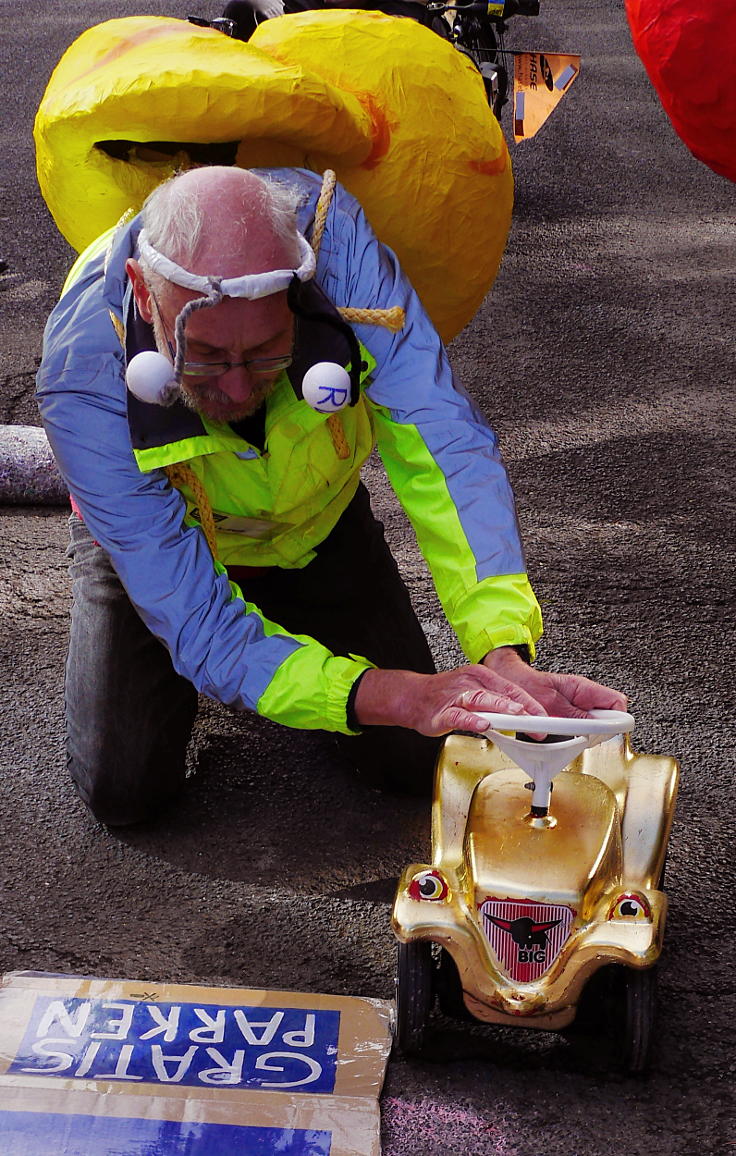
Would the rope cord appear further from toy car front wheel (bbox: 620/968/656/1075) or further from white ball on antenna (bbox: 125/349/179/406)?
toy car front wheel (bbox: 620/968/656/1075)

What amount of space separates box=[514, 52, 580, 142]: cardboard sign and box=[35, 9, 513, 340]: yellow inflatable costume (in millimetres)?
1241

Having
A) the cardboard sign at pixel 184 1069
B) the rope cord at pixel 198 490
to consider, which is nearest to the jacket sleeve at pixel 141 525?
the rope cord at pixel 198 490

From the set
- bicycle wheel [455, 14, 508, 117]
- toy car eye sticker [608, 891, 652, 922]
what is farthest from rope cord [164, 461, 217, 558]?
bicycle wheel [455, 14, 508, 117]

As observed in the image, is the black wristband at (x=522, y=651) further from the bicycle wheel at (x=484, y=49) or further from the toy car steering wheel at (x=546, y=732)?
the bicycle wheel at (x=484, y=49)

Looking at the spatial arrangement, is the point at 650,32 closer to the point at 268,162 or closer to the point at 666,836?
the point at 268,162

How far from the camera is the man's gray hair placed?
2.04 metres

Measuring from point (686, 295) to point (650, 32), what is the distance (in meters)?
3.56

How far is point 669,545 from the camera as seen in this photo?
3.71 meters

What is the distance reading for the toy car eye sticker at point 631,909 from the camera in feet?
6.39

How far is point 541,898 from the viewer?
76.5 inches

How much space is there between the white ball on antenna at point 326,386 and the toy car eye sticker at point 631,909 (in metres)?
0.89

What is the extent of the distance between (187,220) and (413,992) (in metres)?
1.25

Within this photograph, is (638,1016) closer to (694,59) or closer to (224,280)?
(224,280)

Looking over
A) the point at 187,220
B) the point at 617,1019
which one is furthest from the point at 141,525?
the point at 617,1019
